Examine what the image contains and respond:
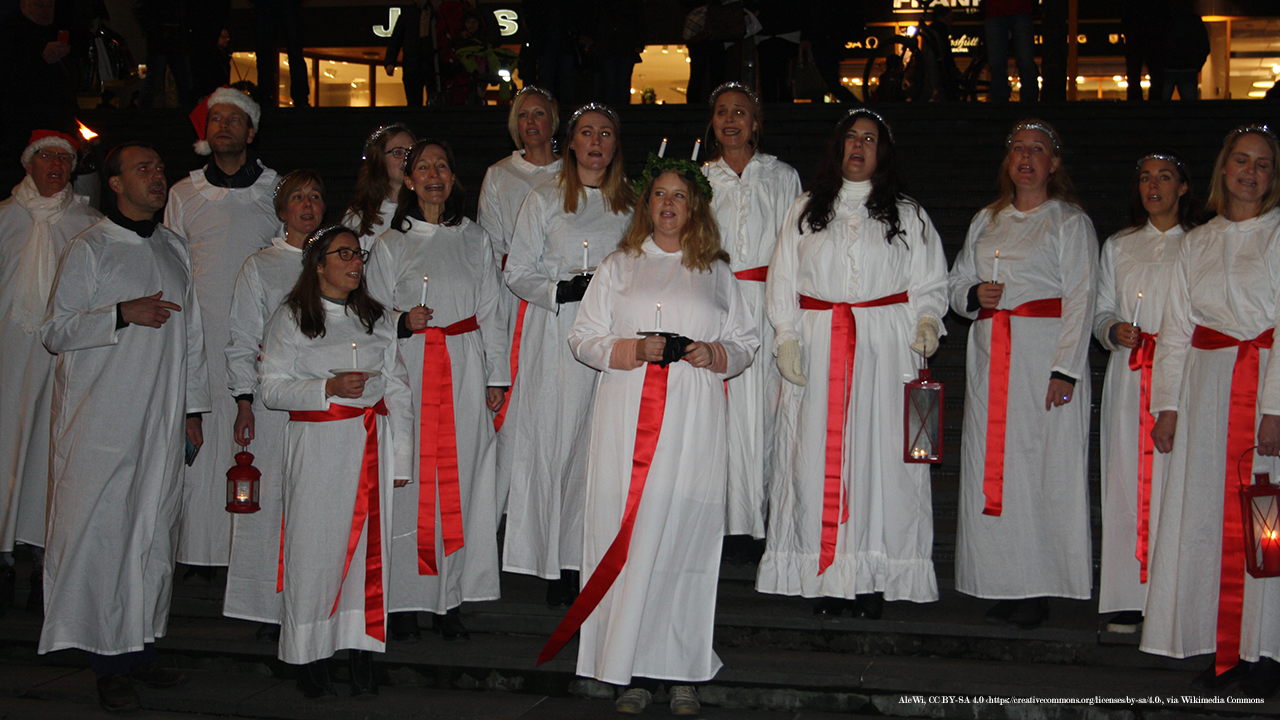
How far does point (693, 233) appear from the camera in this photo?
451cm

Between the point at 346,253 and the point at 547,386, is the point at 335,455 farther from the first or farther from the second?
the point at 547,386

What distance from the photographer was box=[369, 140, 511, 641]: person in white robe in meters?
5.00

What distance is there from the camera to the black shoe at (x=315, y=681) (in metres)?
4.50

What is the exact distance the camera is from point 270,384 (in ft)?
14.6

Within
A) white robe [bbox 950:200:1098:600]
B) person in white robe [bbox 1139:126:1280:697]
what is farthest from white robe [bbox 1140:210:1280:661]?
white robe [bbox 950:200:1098:600]

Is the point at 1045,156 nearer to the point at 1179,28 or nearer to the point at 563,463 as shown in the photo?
the point at 563,463

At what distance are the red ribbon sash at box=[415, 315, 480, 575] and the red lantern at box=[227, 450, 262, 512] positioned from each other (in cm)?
71

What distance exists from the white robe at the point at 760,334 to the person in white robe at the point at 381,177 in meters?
1.58

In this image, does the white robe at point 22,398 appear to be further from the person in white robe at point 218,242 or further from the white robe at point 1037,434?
the white robe at point 1037,434

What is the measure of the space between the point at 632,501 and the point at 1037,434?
1.99 metres

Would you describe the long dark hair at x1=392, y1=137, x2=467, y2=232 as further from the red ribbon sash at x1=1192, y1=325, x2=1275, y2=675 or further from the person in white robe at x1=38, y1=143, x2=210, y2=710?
the red ribbon sash at x1=1192, y1=325, x2=1275, y2=675

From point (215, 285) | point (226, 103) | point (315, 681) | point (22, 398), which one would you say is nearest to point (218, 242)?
point (215, 285)

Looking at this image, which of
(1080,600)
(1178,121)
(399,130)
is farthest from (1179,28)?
(399,130)

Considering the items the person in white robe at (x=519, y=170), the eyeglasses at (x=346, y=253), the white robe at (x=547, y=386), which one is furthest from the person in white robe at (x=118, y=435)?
the person in white robe at (x=519, y=170)
